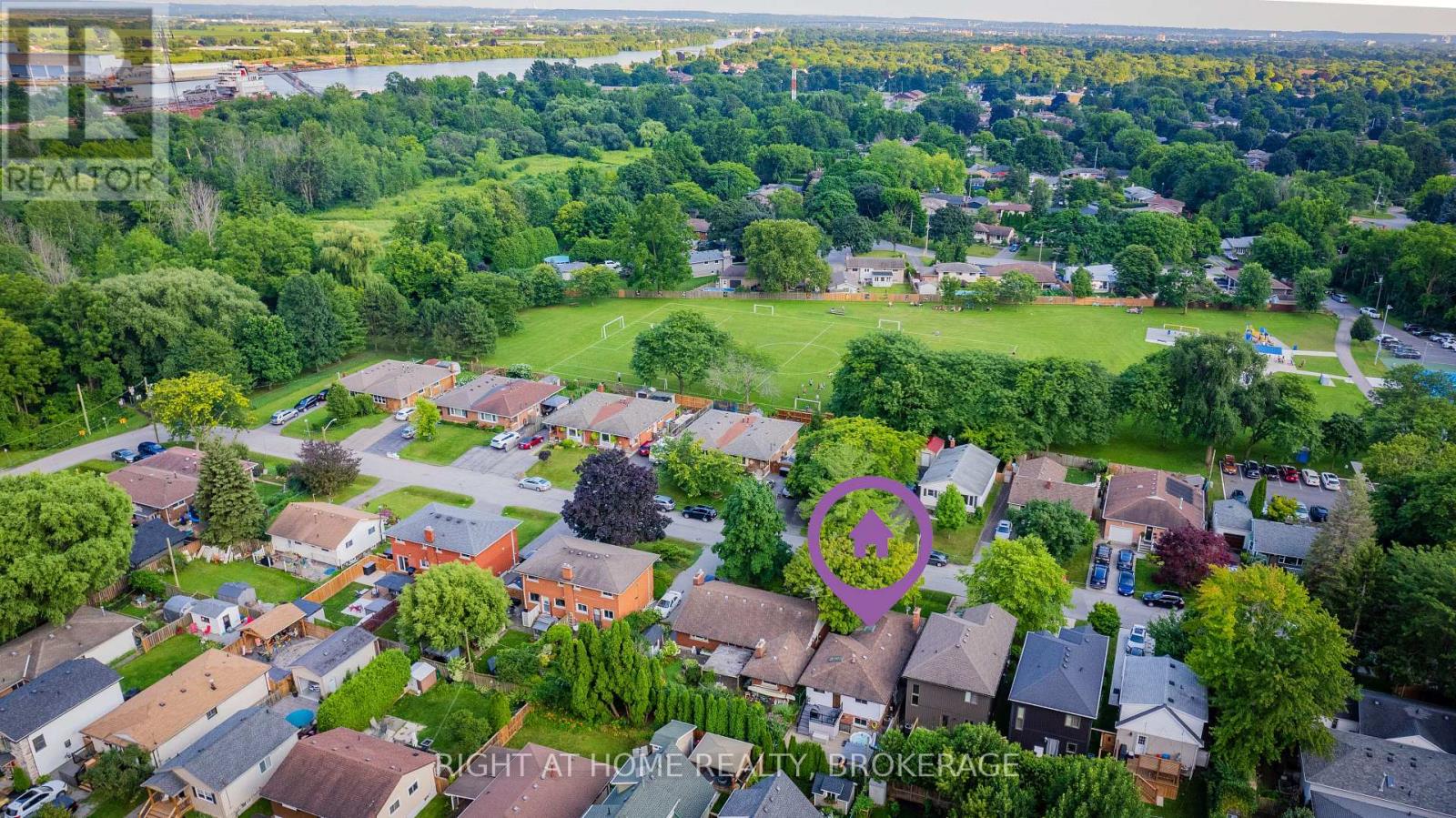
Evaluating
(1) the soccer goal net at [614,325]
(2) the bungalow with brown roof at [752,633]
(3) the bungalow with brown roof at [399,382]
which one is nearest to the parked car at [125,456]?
(3) the bungalow with brown roof at [399,382]

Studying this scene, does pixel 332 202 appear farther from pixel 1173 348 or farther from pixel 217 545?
pixel 1173 348

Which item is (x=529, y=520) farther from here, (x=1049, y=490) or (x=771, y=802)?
(x=1049, y=490)

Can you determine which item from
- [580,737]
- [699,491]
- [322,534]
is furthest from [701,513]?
[322,534]

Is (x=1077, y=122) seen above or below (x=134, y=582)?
above

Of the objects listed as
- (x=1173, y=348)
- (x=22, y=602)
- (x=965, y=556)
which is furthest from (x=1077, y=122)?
(x=22, y=602)

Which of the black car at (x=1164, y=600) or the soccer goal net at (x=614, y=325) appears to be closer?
the black car at (x=1164, y=600)

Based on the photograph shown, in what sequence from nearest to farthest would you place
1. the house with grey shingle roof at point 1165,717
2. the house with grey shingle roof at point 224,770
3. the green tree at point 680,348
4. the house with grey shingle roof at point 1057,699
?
the house with grey shingle roof at point 224,770 → the house with grey shingle roof at point 1165,717 → the house with grey shingle roof at point 1057,699 → the green tree at point 680,348

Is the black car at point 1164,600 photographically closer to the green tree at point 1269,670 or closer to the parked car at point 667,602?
the green tree at point 1269,670
